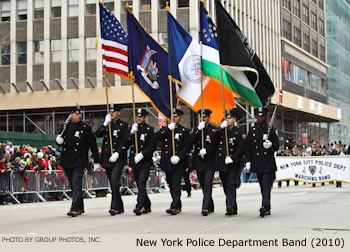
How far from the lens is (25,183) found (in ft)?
63.4

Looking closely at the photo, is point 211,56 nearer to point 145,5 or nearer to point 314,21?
point 145,5

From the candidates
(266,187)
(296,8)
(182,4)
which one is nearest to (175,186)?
(266,187)

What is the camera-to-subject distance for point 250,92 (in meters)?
13.0

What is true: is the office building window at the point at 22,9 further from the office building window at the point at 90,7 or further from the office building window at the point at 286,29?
the office building window at the point at 286,29

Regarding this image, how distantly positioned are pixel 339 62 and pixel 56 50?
4903cm

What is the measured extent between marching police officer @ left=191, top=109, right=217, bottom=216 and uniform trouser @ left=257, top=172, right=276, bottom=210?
961mm

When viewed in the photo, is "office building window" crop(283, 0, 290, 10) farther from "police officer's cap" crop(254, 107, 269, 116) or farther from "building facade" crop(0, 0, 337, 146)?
"police officer's cap" crop(254, 107, 269, 116)

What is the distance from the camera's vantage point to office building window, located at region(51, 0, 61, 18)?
46625 mm

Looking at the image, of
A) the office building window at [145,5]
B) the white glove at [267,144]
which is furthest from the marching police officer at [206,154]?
the office building window at [145,5]

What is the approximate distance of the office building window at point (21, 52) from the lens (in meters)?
46.9

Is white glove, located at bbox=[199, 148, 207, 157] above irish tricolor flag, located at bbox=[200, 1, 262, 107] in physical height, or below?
below

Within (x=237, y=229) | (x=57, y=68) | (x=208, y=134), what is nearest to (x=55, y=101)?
(x=57, y=68)

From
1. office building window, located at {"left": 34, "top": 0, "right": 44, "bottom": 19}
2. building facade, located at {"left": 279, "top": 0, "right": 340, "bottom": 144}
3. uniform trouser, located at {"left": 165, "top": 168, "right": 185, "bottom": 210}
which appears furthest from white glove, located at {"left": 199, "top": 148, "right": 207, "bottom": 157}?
building facade, located at {"left": 279, "top": 0, "right": 340, "bottom": 144}

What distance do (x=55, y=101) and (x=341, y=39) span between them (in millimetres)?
52986
